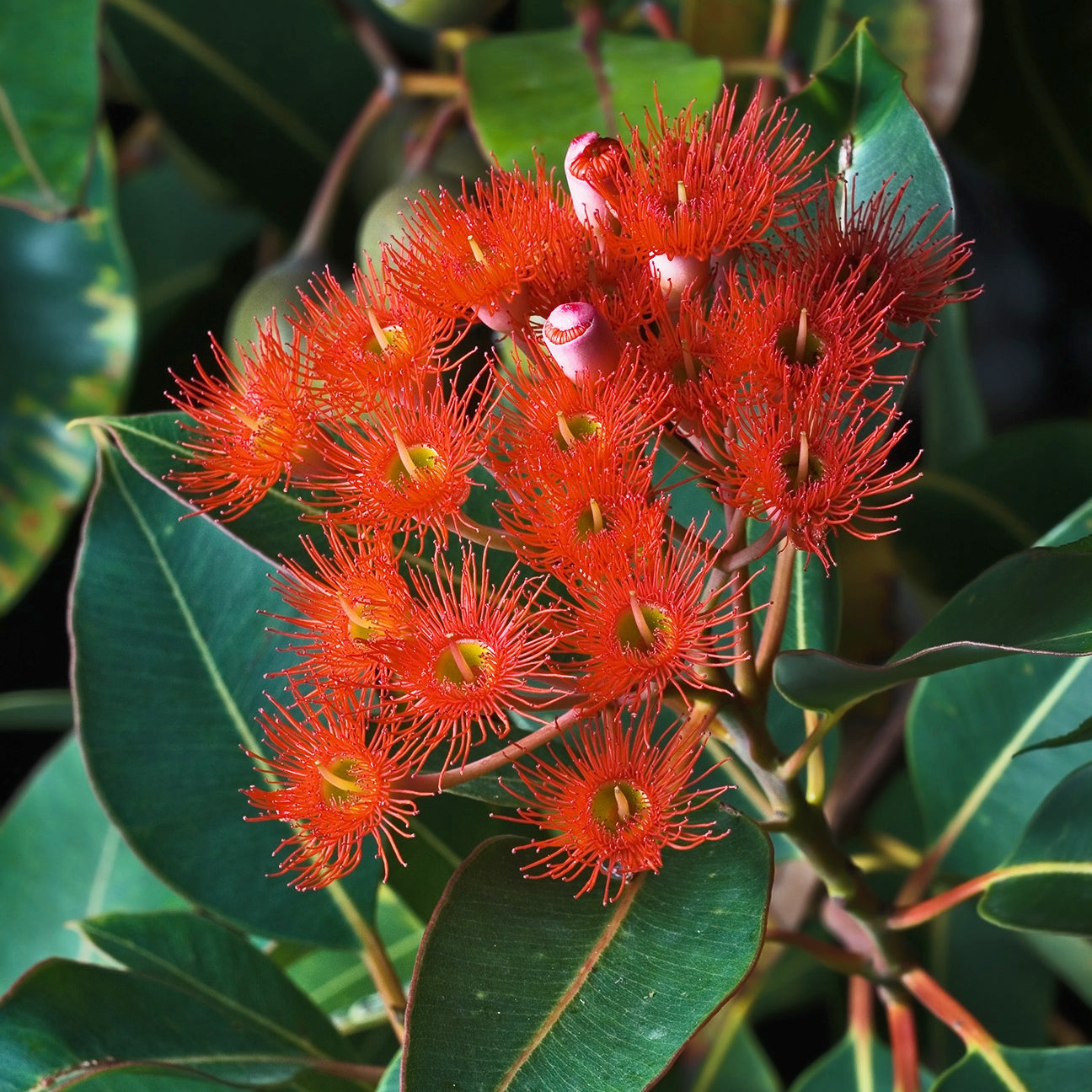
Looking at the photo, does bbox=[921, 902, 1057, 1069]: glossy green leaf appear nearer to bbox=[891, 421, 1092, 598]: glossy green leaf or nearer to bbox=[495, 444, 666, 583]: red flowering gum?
bbox=[891, 421, 1092, 598]: glossy green leaf

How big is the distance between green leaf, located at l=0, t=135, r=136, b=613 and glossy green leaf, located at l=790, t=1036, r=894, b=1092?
29.7 inches

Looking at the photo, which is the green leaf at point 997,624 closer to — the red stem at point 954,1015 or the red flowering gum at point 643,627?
the red flowering gum at point 643,627

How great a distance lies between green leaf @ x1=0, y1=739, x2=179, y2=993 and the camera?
90 centimetres

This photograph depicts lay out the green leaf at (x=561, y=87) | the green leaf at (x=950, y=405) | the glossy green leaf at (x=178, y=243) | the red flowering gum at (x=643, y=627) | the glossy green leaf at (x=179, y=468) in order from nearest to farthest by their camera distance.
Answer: the red flowering gum at (x=643, y=627) → the glossy green leaf at (x=179, y=468) → the green leaf at (x=561, y=87) → the green leaf at (x=950, y=405) → the glossy green leaf at (x=178, y=243)

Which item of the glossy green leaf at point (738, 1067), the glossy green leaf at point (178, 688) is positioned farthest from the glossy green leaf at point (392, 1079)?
the glossy green leaf at point (738, 1067)

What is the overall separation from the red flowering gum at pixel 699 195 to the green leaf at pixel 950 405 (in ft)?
1.85

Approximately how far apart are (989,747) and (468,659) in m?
0.43

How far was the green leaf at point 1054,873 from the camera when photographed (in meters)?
0.55

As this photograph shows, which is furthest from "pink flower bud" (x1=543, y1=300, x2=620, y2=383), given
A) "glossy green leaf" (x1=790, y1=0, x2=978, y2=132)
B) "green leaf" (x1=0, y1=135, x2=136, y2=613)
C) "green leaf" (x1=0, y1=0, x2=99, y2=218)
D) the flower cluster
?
"green leaf" (x1=0, y1=135, x2=136, y2=613)

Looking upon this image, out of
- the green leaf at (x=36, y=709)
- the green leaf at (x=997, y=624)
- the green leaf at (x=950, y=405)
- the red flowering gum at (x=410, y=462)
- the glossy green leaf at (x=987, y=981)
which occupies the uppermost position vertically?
the red flowering gum at (x=410, y=462)

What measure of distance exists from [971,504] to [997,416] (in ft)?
1.97

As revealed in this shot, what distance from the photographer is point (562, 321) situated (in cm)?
41

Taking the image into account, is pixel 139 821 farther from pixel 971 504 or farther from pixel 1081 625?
pixel 971 504

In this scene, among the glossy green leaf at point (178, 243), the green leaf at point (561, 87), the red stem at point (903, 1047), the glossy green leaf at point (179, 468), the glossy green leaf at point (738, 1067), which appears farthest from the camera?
the glossy green leaf at point (178, 243)
